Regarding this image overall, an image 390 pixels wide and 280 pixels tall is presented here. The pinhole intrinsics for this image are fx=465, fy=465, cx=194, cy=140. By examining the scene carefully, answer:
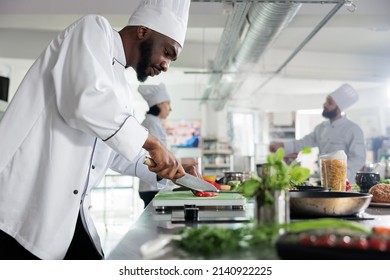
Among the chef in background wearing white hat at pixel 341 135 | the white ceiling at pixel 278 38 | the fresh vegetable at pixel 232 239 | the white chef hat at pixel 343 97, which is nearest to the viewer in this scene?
the fresh vegetable at pixel 232 239

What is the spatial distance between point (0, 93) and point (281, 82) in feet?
20.3

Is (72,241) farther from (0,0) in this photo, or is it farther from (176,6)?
(0,0)

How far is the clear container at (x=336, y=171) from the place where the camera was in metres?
2.08

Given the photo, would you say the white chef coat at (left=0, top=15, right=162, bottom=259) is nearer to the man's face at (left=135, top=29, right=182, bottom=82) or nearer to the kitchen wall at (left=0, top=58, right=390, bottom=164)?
the man's face at (left=135, top=29, right=182, bottom=82)

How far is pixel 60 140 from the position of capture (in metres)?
1.45

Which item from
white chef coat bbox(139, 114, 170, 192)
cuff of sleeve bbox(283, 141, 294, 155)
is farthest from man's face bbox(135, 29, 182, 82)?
cuff of sleeve bbox(283, 141, 294, 155)

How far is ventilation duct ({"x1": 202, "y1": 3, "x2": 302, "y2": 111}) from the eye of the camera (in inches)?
140

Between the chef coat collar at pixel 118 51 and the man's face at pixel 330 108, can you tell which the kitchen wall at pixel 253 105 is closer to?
the man's face at pixel 330 108

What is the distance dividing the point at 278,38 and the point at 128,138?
6.26m

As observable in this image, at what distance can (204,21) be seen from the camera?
541 centimetres

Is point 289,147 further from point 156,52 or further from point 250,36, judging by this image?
point 156,52

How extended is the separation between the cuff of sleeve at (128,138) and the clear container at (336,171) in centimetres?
106

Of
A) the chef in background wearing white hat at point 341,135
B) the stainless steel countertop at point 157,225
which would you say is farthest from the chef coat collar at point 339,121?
the stainless steel countertop at point 157,225

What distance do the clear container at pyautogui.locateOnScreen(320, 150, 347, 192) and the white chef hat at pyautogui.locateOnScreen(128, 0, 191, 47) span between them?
0.88 meters
